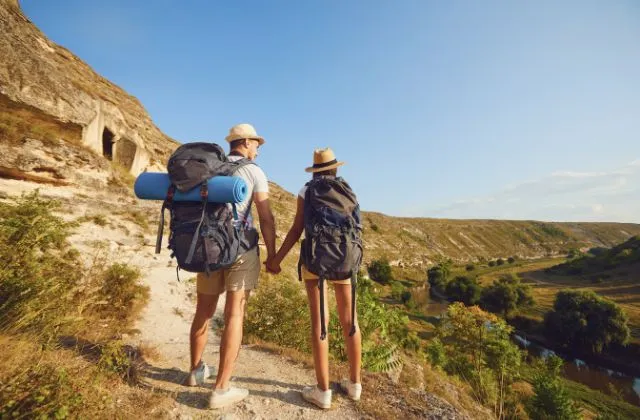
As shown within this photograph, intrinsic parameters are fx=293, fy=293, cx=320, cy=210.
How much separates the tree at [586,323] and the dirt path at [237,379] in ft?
144

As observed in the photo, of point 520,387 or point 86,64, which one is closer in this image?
point 520,387

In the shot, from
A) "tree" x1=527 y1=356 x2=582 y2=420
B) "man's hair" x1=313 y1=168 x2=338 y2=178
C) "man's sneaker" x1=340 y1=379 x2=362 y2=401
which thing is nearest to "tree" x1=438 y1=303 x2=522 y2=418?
"tree" x1=527 y1=356 x2=582 y2=420

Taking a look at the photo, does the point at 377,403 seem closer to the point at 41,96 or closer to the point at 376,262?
the point at 41,96

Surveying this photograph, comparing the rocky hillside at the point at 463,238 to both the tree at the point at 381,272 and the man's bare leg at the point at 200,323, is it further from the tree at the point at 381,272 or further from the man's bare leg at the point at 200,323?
the man's bare leg at the point at 200,323

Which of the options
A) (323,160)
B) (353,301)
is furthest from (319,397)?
(323,160)

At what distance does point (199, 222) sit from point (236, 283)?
2.25 ft

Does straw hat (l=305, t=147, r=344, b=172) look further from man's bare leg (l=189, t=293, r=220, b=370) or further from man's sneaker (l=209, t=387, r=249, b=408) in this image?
man's sneaker (l=209, t=387, r=249, b=408)

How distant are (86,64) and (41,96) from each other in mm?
14209

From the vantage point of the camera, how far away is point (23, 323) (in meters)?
2.49

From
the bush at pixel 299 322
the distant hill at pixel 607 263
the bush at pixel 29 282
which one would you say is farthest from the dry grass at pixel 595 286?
the bush at pixel 29 282

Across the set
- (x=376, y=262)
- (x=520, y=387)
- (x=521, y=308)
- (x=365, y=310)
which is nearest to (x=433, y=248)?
(x=376, y=262)

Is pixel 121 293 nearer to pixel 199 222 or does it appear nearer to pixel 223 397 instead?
pixel 223 397

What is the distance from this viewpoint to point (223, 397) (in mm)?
2727

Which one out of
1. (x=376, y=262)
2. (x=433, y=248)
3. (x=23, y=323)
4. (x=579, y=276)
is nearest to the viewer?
(x=23, y=323)
